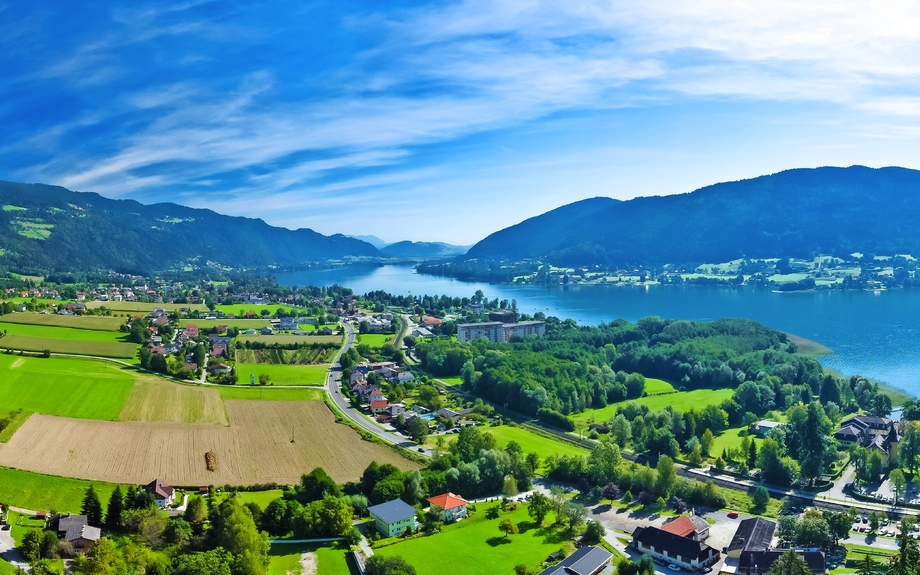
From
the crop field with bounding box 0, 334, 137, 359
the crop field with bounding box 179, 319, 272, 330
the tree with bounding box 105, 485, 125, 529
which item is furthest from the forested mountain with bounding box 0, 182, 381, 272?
the tree with bounding box 105, 485, 125, 529

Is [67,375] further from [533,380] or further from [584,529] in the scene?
[584,529]

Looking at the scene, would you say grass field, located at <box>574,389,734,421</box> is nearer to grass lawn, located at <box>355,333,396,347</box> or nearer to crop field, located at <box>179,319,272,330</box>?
grass lawn, located at <box>355,333,396,347</box>

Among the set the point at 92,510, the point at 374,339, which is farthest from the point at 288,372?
the point at 92,510

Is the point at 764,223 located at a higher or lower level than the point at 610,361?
higher

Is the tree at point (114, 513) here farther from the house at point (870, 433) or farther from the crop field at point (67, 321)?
the crop field at point (67, 321)

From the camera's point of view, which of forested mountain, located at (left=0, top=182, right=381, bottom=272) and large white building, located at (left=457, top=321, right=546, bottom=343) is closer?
large white building, located at (left=457, top=321, right=546, bottom=343)

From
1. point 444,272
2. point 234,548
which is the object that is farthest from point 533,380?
point 444,272

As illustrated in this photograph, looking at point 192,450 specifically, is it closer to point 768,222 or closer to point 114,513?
point 114,513
